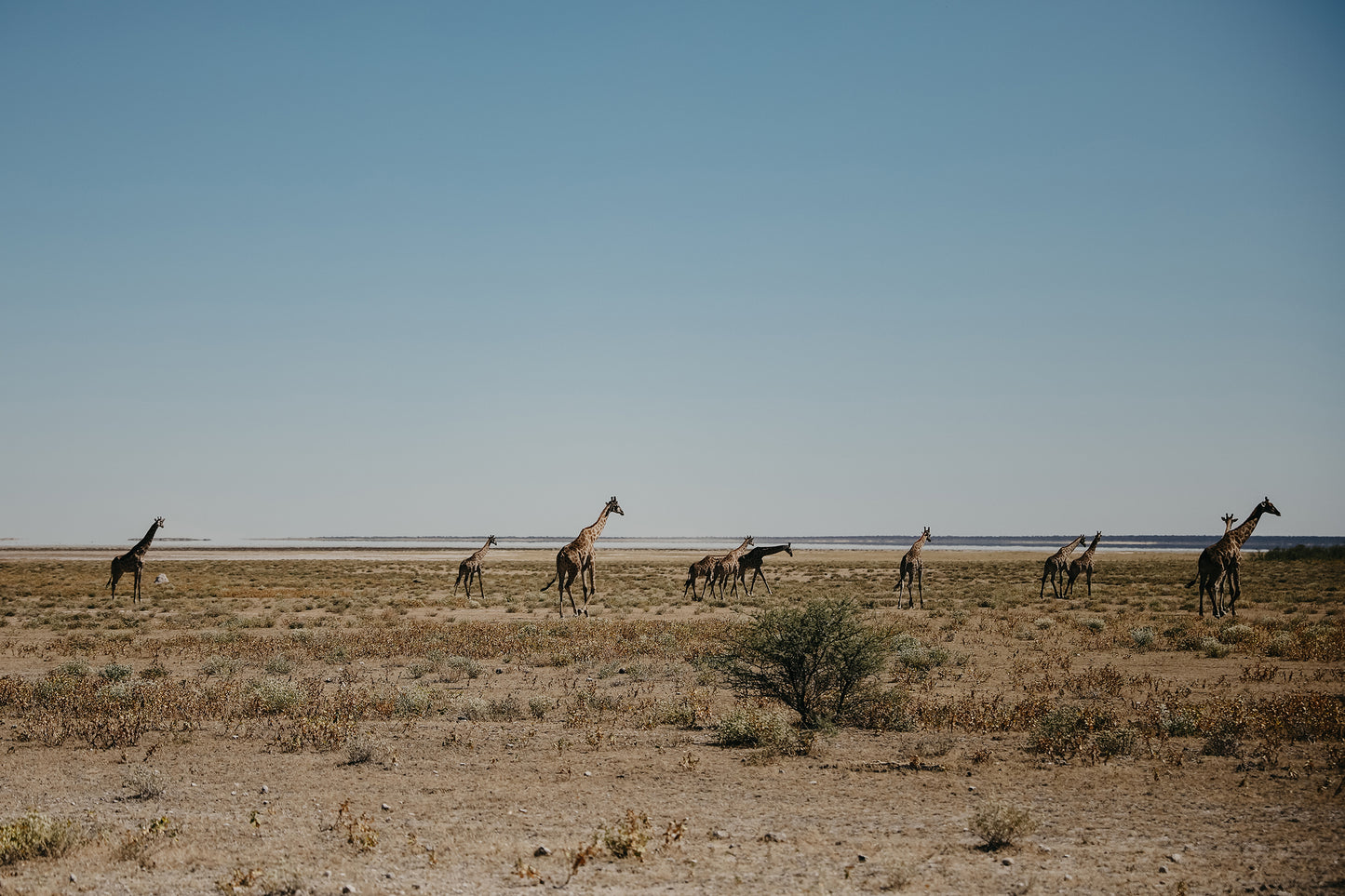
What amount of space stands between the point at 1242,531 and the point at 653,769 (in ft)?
84.5

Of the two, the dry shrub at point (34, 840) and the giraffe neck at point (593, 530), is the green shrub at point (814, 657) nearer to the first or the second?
the dry shrub at point (34, 840)

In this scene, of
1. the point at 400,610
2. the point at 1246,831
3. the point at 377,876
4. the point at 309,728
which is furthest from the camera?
the point at 400,610

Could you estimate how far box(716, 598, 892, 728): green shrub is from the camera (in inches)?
506

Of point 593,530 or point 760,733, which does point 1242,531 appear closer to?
point 593,530

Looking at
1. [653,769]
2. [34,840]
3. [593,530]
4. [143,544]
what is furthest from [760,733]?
[143,544]

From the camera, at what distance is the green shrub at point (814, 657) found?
12852 mm

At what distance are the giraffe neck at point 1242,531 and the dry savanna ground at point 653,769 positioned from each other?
5333mm

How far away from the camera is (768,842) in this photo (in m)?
7.69

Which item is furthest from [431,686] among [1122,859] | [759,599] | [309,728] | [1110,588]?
[1110,588]

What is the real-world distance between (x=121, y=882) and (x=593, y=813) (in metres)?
3.94

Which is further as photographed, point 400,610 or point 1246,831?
point 400,610

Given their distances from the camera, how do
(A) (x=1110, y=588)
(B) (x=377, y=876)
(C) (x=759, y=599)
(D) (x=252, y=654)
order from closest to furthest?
(B) (x=377, y=876), (D) (x=252, y=654), (C) (x=759, y=599), (A) (x=1110, y=588)

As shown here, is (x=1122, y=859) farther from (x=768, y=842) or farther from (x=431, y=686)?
(x=431, y=686)

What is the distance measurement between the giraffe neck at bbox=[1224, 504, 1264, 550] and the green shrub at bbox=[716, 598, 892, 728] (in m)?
20.2
